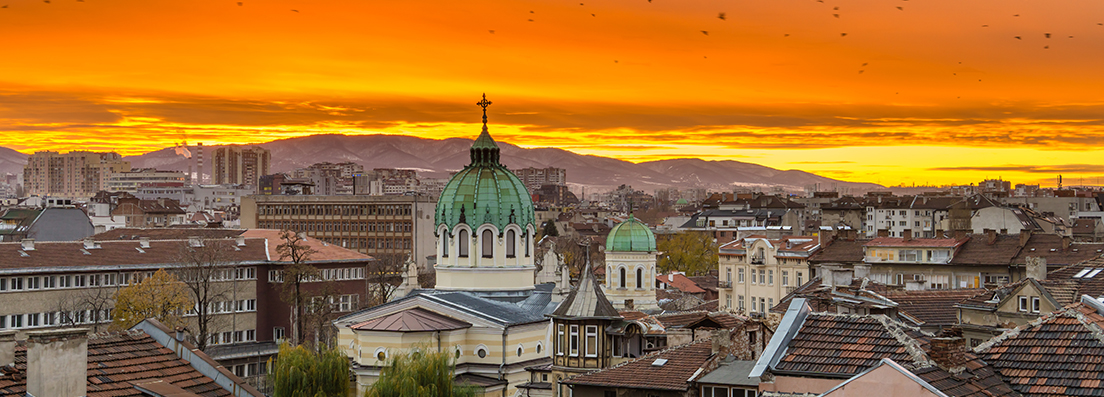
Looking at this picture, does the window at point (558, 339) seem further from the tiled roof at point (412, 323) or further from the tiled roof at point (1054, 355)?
the tiled roof at point (1054, 355)

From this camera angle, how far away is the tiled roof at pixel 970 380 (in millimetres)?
21094

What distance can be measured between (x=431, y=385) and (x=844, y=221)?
124623 millimetres

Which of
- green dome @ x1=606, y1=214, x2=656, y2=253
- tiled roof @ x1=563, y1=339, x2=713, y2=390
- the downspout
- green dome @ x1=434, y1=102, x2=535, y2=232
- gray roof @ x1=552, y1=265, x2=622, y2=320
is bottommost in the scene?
the downspout

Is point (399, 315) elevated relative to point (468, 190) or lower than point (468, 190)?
lower

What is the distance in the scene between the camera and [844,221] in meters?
158

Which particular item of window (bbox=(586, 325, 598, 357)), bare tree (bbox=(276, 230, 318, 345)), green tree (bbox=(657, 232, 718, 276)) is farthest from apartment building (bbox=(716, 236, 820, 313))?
window (bbox=(586, 325, 598, 357))

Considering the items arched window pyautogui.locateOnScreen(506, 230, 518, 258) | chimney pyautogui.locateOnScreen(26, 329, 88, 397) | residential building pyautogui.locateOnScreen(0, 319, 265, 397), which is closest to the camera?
chimney pyautogui.locateOnScreen(26, 329, 88, 397)

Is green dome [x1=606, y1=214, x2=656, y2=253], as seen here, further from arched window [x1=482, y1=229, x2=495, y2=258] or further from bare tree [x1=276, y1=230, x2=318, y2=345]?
bare tree [x1=276, y1=230, x2=318, y2=345]

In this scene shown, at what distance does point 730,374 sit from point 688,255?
10435cm

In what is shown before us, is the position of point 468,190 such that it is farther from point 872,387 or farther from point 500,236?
point 872,387

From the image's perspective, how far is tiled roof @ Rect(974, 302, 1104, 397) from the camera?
21469 millimetres

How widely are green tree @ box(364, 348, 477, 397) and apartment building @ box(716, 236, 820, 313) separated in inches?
2032

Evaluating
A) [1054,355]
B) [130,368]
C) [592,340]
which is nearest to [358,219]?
[592,340]

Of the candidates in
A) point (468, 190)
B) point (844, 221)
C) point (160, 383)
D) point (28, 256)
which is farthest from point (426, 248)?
point (160, 383)
